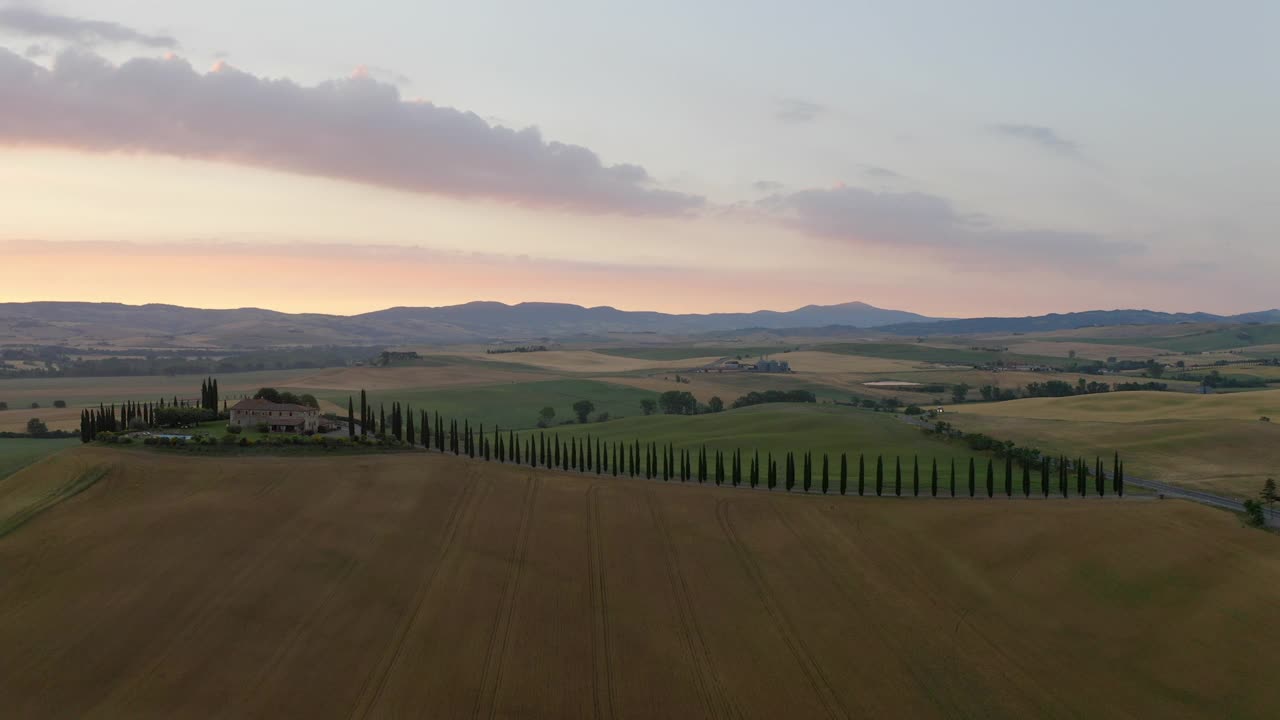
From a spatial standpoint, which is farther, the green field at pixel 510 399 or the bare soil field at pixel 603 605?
the green field at pixel 510 399

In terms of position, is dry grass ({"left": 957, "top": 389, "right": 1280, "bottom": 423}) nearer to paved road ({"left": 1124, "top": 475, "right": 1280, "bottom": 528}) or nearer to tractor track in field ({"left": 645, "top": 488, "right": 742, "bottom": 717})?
paved road ({"left": 1124, "top": 475, "right": 1280, "bottom": 528})

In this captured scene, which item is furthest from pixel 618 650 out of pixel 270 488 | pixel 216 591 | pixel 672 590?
pixel 270 488

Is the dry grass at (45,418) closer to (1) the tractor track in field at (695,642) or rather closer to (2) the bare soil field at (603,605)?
(2) the bare soil field at (603,605)

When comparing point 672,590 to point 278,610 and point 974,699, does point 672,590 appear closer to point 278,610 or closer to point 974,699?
point 974,699

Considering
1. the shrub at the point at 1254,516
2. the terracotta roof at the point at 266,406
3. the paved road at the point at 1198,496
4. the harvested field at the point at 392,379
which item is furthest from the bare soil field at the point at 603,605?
the harvested field at the point at 392,379

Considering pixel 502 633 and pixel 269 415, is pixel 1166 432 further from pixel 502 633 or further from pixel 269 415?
pixel 269 415
